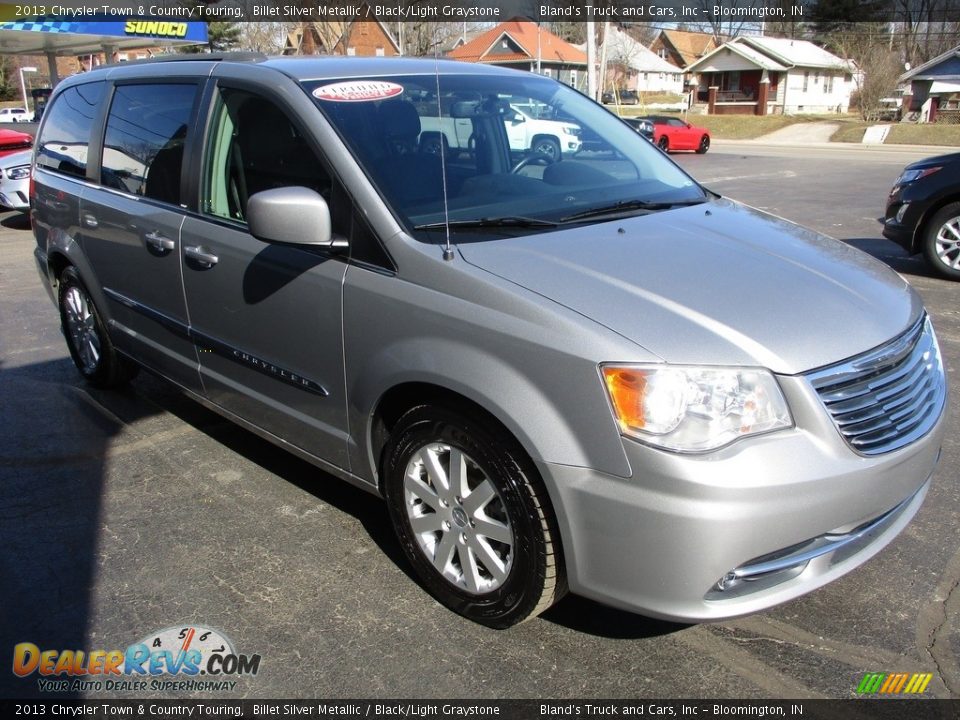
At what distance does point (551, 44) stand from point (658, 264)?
6292cm

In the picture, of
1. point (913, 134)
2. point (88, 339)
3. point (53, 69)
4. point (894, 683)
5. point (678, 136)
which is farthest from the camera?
point (913, 134)

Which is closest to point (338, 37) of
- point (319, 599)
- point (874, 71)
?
point (874, 71)

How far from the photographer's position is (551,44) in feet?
200

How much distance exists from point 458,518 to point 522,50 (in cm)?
6012

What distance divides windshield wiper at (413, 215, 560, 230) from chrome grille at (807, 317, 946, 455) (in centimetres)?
113

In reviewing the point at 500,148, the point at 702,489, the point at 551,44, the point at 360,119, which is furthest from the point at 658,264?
Answer: the point at 551,44

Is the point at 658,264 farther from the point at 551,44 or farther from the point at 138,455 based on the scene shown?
the point at 551,44

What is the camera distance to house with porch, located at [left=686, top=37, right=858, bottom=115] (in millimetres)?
56312

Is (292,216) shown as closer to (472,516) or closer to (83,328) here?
(472,516)

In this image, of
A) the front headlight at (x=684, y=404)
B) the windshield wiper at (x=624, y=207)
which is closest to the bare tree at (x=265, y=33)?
the windshield wiper at (x=624, y=207)

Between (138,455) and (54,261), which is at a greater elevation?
(54,261)

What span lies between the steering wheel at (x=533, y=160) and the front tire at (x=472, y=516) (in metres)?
1.25

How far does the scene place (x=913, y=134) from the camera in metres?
35.5

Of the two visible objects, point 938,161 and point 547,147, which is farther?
point 938,161
